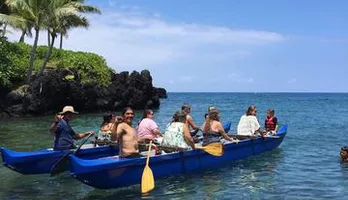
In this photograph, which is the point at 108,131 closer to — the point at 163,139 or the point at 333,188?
the point at 163,139

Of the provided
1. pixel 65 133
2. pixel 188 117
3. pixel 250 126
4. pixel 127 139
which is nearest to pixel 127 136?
pixel 127 139

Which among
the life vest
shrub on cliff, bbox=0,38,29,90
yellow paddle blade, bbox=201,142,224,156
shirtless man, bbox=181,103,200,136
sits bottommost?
yellow paddle blade, bbox=201,142,224,156

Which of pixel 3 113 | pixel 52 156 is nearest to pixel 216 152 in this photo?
pixel 52 156

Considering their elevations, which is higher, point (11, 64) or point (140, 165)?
point (11, 64)

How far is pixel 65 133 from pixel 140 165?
2.59 m

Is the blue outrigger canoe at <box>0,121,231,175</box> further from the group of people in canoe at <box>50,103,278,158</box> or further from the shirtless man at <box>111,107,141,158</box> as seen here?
the shirtless man at <box>111,107,141,158</box>

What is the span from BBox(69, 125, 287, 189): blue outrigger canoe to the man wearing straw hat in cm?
176

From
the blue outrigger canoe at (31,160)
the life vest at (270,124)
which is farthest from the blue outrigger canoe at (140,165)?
the life vest at (270,124)

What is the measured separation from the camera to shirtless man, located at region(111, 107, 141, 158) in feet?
36.9

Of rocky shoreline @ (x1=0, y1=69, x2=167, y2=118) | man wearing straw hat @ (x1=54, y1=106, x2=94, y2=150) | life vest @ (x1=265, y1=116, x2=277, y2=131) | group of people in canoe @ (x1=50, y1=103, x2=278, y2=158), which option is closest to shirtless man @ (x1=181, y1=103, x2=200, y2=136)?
group of people in canoe @ (x1=50, y1=103, x2=278, y2=158)

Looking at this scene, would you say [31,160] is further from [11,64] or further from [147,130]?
[11,64]

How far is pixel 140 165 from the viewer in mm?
11898

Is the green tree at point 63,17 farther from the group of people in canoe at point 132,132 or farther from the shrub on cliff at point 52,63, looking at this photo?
the group of people in canoe at point 132,132

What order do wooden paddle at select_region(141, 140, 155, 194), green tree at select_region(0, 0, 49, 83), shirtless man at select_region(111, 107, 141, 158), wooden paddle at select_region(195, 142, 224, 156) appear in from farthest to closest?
1. green tree at select_region(0, 0, 49, 83)
2. wooden paddle at select_region(195, 142, 224, 156)
3. wooden paddle at select_region(141, 140, 155, 194)
4. shirtless man at select_region(111, 107, 141, 158)
